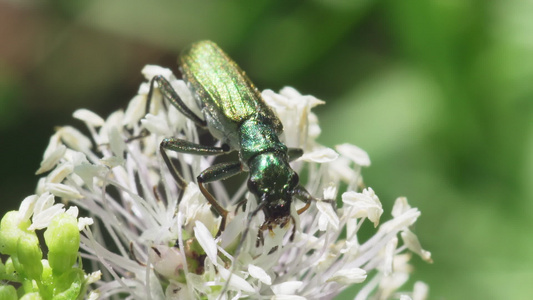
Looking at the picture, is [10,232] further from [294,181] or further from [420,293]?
[420,293]

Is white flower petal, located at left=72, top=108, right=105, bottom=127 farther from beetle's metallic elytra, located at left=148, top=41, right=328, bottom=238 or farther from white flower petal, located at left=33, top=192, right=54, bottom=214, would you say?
white flower petal, located at left=33, top=192, right=54, bottom=214

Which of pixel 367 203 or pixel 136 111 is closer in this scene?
pixel 367 203

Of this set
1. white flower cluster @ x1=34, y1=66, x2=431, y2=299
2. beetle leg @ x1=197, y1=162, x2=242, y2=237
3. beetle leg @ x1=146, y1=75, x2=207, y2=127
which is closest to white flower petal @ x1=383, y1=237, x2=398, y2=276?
white flower cluster @ x1=34, y1=66, x2=431, y2=299

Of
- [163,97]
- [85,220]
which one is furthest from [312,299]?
[163,97]

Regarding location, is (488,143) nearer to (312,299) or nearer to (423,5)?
(423,5)

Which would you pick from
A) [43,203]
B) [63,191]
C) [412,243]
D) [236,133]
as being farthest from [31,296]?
[412,243]

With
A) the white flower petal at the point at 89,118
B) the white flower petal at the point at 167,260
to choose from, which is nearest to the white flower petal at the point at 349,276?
the white flower petal at the point at 167,260
